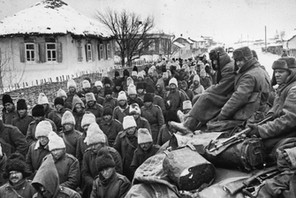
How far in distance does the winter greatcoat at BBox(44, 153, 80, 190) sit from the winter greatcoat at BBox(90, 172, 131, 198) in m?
0.86

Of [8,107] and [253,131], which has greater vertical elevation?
[253,131]

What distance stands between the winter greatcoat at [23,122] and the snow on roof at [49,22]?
663 inches

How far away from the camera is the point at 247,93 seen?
516 centimetres

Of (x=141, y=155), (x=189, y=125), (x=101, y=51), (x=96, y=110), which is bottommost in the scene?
(x=141, y=155)

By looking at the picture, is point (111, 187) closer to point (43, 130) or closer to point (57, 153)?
point (57, 153)

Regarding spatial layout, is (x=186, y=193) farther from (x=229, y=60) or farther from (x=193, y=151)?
(x=229, y=60)

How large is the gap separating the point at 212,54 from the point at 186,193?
2455mm

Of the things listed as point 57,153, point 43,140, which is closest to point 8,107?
point 43,140

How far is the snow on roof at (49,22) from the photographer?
25844mm

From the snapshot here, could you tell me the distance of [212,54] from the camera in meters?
5.87

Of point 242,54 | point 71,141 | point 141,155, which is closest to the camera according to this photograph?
point 242,54

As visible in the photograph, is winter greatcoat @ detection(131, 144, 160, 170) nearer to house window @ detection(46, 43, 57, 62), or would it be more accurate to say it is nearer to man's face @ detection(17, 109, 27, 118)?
man's face @ detection(17, 109, 27, 118)

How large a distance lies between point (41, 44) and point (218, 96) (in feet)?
74.4

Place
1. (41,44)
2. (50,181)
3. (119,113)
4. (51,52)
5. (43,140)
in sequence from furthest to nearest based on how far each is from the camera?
(51,52) < (41,44) < (119,113) < (43,140) < (50,181)
